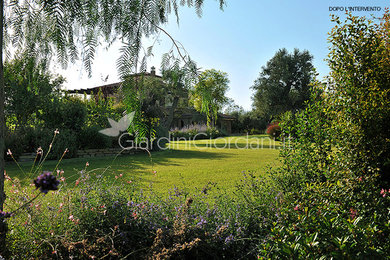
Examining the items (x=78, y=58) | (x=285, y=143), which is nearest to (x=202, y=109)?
(x=78, y=58)

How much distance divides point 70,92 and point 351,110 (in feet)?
50.4

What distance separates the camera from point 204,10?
2.30 metres

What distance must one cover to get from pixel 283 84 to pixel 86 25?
3259 centimetres

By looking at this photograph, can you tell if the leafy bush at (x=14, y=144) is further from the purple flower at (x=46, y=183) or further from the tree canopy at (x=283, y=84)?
the tree canopy at (x=283, y=84)

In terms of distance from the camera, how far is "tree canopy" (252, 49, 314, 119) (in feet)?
103

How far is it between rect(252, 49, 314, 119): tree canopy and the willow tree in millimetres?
30441

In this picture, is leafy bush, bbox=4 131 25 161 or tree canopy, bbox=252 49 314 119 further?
tree canopy, bbox=252 49 314 119

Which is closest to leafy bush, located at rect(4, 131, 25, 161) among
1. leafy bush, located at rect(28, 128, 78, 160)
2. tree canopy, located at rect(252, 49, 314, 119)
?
leafy bush, located at rect(28, 128, 78, 160)

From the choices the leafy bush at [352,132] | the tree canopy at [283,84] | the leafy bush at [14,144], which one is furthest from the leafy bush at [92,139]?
the tree canopy at [283,84]

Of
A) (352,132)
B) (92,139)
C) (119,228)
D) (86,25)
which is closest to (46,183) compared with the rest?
(86,25)

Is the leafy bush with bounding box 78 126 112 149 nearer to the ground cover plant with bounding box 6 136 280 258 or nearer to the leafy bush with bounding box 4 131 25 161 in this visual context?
the leafy bush with bounding box 4 131 25 161

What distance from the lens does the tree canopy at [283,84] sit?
1240 inches

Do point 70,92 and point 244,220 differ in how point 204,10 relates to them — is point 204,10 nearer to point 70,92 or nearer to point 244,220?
point 244,220

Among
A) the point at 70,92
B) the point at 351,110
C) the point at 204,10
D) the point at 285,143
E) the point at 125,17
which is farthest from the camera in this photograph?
the point at 70,92
